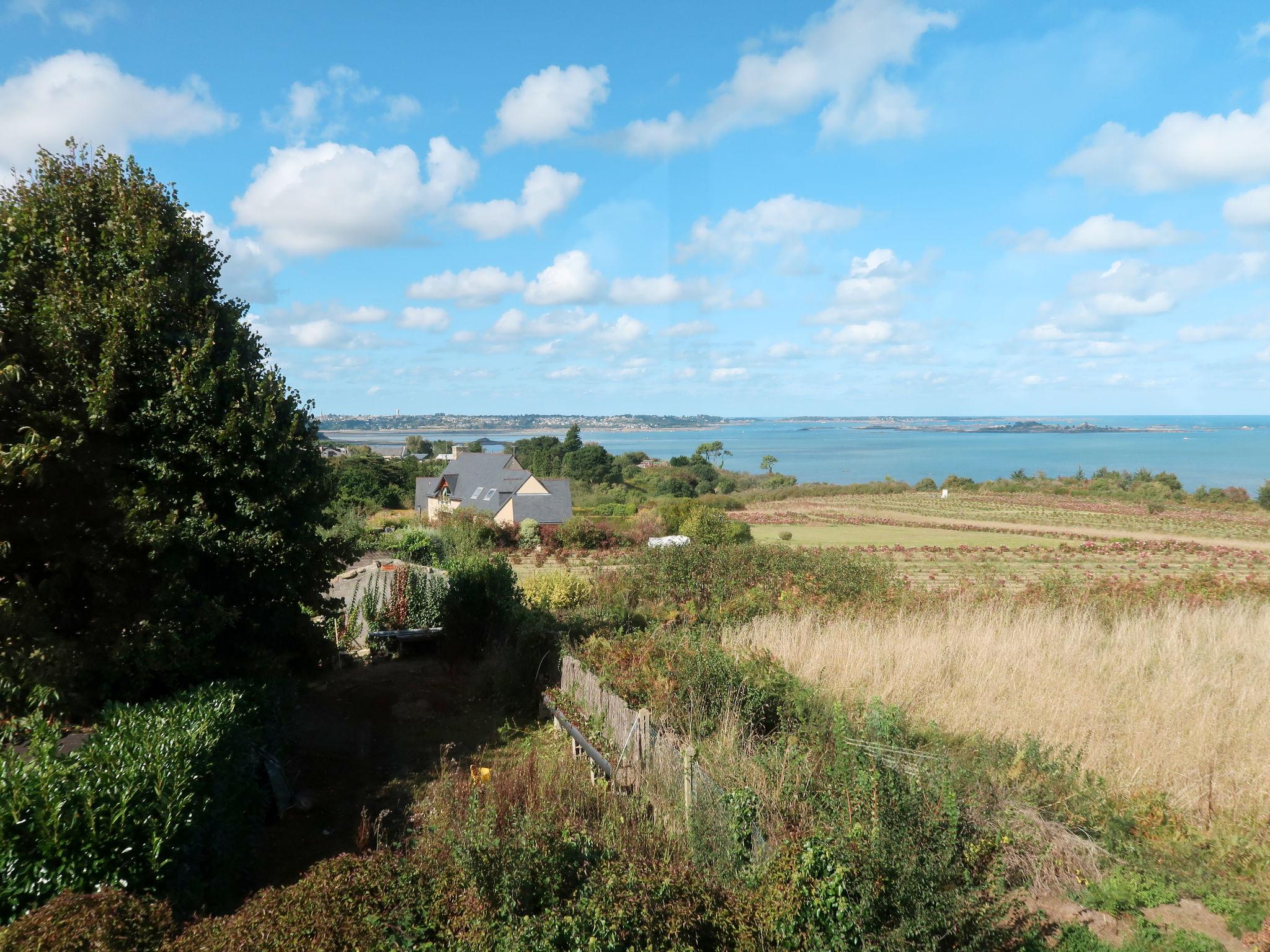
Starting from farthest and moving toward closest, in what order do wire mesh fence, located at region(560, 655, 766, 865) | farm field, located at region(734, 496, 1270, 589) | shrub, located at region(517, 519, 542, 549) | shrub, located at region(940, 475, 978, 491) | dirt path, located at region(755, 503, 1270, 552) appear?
shrub, located at region(940, 475, 978, 491) < dirt path, located at region(755, 503, 1270, 552) < shrub, located at region(517, 519, 542, 549) < farm field, located at region(734, 496, 1270, 589) < wire mesh fence, located at region(560, 655, 766, 865)

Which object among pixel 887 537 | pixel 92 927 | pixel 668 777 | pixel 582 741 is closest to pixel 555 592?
pixel 582 741

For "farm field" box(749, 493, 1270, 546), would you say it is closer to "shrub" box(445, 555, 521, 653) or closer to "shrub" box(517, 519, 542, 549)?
"shrub" box(517, 519, 542, 549)

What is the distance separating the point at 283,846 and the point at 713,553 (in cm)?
939

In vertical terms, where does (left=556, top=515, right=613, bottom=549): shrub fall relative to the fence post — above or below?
below

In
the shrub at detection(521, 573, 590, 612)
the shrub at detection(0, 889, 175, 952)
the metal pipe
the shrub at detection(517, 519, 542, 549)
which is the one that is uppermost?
the shrub at detection(0, 889, 175, 952)

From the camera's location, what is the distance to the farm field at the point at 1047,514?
37.4m

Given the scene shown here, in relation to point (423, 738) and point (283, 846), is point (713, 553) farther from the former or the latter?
point (283, 846)

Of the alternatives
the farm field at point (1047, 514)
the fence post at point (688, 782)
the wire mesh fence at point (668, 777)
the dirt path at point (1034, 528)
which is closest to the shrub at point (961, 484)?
the farm field at point (1047, 514)

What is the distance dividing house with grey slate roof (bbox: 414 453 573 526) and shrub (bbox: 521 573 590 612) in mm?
19854

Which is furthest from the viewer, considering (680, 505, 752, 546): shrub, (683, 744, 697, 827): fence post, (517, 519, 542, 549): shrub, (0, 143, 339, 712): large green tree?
(517, 519, 542, 549): shrub

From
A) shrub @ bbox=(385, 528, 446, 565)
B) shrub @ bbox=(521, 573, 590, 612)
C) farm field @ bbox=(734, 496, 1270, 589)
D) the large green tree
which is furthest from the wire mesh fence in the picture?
shrub @ bbox=(385, 528, 446, 565)

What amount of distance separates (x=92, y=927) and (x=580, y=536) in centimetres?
2777

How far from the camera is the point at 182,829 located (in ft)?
13.1

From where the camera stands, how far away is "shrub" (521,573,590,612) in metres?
12.1
